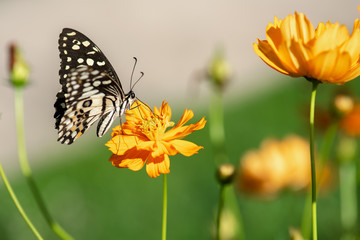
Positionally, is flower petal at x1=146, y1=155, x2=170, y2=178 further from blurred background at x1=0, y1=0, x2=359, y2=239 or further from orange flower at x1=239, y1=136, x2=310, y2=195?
orange flower at x1=239, y1=136, x2=310, y2=195

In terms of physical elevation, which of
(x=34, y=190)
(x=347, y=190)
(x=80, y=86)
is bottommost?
(x=347, y=190)

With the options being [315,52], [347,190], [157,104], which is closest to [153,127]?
[315,52]

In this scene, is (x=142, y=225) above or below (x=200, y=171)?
below

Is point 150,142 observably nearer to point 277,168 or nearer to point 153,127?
→ point 153,127

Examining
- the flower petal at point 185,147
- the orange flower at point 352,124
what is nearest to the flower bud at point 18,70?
Answer: the flower petal at point 185,147

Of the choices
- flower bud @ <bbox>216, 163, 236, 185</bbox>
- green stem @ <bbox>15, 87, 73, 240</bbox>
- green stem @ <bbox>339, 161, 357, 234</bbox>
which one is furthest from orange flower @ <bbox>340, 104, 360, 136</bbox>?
green stem @ <bbox>15, 87, 73, 240</bbox>

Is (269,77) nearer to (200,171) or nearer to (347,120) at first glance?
(200,171)

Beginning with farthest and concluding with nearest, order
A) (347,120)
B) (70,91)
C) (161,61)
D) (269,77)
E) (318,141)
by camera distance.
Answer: (161,61), (269,77), (318,141), (347,120), (70,91)

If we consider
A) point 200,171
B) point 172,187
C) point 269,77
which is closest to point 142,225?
point 172,187
